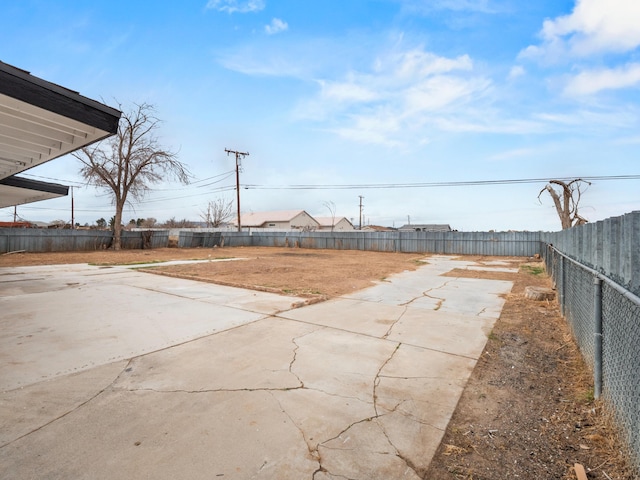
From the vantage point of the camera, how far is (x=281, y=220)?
65.1 meters

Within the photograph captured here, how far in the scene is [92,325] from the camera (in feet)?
17.9

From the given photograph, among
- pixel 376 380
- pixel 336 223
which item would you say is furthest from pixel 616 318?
pixel 336 223

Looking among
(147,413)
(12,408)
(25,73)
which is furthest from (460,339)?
(25,73)

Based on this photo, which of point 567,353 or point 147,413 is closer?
point 147,413

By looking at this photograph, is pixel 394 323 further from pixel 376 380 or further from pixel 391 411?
pixel 391 411

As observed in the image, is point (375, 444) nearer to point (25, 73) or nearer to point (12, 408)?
point (12, 408)

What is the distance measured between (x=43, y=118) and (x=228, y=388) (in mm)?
5959

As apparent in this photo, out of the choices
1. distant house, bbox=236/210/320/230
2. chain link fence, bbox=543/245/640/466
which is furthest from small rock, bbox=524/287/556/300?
distant house, bbox=236/210/320/230

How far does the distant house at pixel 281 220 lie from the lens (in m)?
64.8

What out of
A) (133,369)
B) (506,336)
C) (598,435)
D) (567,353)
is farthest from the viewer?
(506,336)

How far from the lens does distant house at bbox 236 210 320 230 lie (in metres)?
64.8

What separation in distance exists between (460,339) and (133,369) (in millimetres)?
4401

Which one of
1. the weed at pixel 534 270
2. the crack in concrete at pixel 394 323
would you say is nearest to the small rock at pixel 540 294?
the crack in concrete at pixel 394 323

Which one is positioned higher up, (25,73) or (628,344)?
(25,73)
